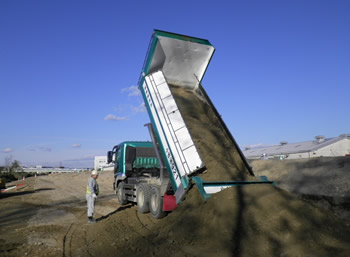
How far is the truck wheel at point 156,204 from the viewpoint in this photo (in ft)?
25.5

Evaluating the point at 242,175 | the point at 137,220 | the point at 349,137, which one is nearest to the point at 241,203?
the point at 242,175

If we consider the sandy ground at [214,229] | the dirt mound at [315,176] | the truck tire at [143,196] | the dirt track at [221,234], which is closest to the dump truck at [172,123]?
the truck tire at [143,196]

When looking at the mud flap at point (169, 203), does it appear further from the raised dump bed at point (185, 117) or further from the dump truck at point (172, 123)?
the raised dump bed at point (185, 117)

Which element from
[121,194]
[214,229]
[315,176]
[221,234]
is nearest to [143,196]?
[121,194]

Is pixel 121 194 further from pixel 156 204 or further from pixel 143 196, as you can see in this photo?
pixel 156 204

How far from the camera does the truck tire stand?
884cm

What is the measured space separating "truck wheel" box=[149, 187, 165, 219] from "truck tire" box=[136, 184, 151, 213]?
0.35 m

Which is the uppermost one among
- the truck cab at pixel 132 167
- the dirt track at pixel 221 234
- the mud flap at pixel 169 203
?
the truck cab at pixel 132 167

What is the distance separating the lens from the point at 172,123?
756cm

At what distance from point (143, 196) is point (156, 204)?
1069 mm

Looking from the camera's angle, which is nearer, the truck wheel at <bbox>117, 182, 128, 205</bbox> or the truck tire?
the truck tire

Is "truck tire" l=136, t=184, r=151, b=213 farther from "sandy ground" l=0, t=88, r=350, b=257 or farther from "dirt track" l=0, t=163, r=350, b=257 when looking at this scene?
"dirt track" l=0, t=163, r=350, b=257

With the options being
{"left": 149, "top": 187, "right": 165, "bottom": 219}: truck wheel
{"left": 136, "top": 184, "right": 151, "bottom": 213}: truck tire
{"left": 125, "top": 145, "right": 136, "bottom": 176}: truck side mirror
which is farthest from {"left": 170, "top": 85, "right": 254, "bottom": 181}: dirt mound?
{"left": 125, "top": 145, "right": 136, "bottom": 176}: truck side mirror

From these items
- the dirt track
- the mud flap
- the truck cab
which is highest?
the truck cab
